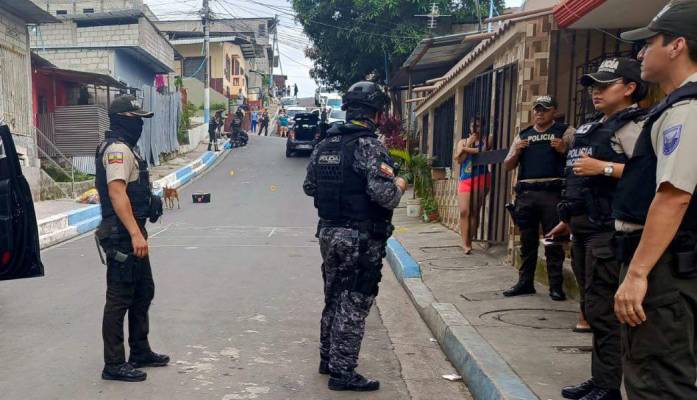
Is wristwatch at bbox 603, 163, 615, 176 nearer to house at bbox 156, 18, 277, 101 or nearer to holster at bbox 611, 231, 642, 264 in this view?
holster at bbox 611, 231, 642, 264

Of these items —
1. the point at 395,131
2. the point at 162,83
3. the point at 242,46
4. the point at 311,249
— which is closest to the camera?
the point at 311,249

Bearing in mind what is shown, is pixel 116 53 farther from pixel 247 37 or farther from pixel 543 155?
pixel 247 37

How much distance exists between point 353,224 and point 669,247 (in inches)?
86.3

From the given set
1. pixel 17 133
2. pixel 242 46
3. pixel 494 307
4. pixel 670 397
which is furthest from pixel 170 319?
pixel 242 46

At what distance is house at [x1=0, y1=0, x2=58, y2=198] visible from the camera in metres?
15.2

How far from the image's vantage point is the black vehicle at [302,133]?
1131 inches

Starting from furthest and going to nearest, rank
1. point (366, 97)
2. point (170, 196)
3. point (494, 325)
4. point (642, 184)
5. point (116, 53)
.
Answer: point (116, 53) → point (170, 196) → point (494, 325) → point (366, 97) → point (642, 184)

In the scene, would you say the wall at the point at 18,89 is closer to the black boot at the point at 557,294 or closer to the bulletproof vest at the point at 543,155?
the bulletproof vest at the point at 543,155

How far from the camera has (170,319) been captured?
19.3ft

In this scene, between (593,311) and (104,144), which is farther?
(104,144)

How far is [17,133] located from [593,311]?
15.4 metres

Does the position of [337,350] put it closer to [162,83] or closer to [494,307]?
[494,307]

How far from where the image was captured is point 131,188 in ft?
14.8

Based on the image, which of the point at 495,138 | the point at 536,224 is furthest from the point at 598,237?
the point at 495,138
